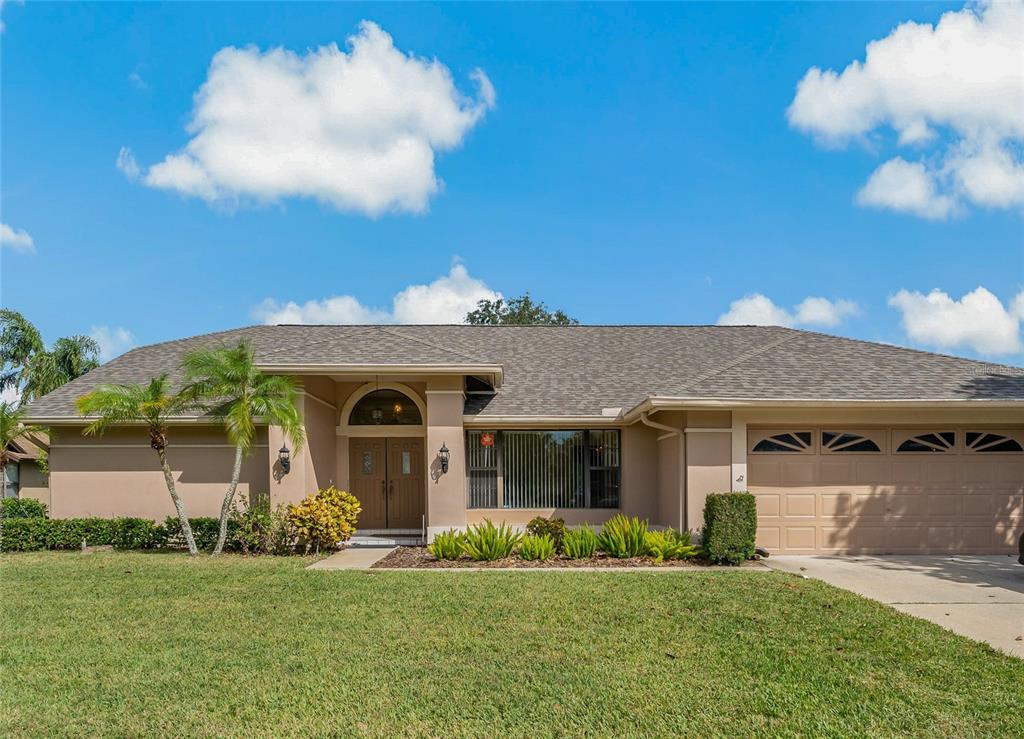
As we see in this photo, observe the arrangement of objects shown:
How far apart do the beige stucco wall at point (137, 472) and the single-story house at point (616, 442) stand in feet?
0.15

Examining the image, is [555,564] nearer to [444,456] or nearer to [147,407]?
[444,456]

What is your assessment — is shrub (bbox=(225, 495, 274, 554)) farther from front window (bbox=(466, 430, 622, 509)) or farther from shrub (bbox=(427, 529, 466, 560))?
front window (bbox=(466, 430, 622, 509))

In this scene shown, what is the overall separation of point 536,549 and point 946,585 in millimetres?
6196

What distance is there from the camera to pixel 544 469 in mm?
16328

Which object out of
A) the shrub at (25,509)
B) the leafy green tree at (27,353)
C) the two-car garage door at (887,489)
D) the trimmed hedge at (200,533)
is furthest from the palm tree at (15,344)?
the two-car garage door at (887,489)

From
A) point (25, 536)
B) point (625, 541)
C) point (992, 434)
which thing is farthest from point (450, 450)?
point (992, 434)

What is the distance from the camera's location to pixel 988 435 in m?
13.3

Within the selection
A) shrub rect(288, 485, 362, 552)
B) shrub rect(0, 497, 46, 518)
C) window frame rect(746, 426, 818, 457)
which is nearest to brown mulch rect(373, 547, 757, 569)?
shrub rect(288, 485, 362, 552)

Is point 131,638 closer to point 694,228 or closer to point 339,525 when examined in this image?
point 339,525

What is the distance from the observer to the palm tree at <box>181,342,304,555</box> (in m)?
13.3

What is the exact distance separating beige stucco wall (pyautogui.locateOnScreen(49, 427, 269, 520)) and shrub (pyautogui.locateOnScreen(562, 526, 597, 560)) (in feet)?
23.7

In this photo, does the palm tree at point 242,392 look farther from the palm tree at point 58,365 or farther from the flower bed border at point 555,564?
the palm tree at point 58,365

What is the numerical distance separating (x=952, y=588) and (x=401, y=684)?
818cm

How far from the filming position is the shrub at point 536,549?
12328 mm
